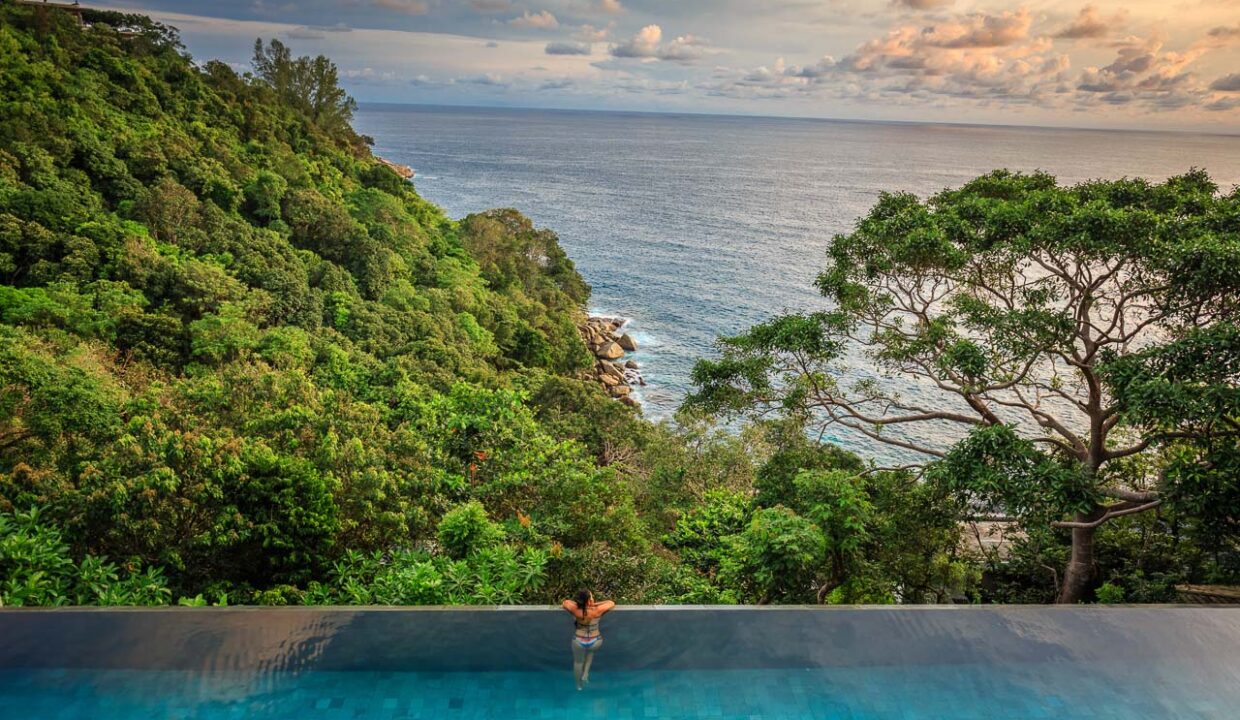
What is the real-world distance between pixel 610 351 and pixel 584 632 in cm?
2512

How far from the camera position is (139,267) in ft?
50.9

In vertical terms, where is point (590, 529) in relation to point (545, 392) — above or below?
above

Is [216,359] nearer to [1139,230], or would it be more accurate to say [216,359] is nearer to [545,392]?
[545,392]

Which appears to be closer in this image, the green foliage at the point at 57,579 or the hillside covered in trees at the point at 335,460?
the green foliage at the point at 57,579

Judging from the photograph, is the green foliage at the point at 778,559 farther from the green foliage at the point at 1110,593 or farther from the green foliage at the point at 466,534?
the green foliage at the point at 1110,593

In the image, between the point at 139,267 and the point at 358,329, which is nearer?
the point at 139,267

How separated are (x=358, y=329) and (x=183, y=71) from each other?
19.2m

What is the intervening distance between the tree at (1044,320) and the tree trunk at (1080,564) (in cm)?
2

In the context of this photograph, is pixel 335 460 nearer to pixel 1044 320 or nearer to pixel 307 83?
pixel 1044 320

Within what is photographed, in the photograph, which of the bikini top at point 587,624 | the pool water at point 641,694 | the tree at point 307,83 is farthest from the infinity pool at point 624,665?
the tree at point 307,83

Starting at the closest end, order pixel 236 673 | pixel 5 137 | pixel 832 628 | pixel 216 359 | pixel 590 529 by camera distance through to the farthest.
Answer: pixel 236 673, pixel 832 628, pixel 590 529, pixel 216 359, pixel 5 137

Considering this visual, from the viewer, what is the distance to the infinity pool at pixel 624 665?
4.27 meters

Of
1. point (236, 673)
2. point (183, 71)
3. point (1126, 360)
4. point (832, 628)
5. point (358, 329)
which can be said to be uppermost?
point (183, 71)

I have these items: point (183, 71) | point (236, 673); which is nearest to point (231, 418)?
point (236, 673)
